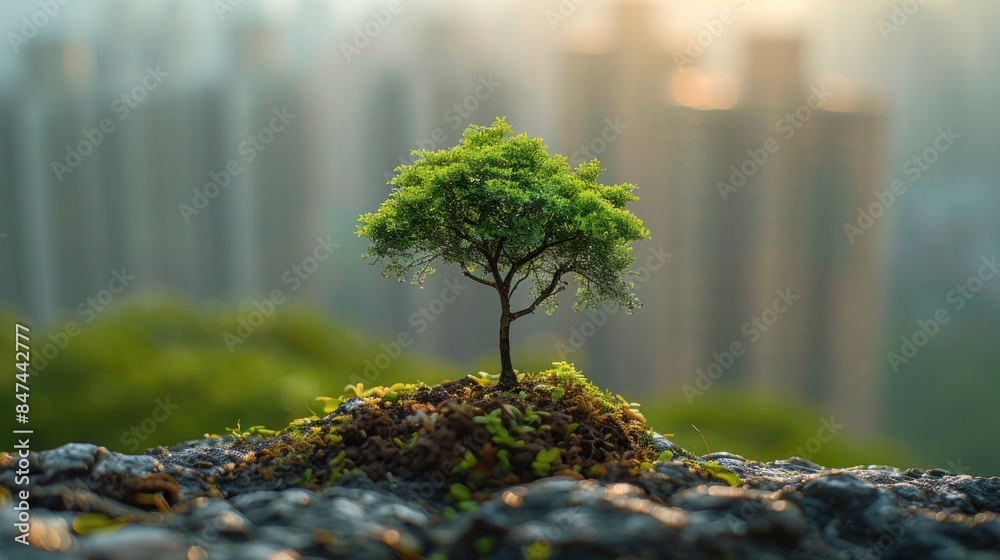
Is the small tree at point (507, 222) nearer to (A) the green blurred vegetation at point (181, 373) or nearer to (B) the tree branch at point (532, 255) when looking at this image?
(B) the tree branch at point (532, 255)

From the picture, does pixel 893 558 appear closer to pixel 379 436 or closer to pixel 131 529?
pixel 379 436

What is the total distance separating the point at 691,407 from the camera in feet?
65.1

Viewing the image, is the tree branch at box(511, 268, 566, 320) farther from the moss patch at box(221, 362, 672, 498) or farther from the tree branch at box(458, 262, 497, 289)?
the moss patch at box(221, 362, 672, 498)

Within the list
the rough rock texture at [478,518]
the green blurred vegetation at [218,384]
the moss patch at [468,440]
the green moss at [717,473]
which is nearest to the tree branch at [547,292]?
the moss patch at [468,440]

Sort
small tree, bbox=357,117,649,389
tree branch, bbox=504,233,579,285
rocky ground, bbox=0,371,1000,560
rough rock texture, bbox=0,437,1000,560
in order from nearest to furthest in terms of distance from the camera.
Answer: rough rock texture, bbox=0,437,1000,560
rocky ground, bbox=0,371,1000,560
small tree, bbox=357,117,649,389
tree branch, bbox=504,233,579,285

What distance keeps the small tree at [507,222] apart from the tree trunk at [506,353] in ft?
0.03

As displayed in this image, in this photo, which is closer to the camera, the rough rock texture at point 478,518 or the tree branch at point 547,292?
the rough rock texture at point 478,518

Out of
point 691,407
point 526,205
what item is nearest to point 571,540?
point 526,205

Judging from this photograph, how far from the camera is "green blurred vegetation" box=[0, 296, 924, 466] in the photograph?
16328mm

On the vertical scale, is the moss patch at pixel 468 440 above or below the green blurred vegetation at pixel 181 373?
below

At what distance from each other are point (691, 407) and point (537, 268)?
41.6 feet

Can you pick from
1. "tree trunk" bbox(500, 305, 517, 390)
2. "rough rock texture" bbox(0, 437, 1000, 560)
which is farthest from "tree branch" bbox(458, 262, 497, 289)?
"rough rock texture" bbox(0, 437, 1000, 560)

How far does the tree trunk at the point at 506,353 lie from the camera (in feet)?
27.1

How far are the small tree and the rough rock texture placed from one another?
2114 millimetres
